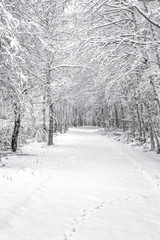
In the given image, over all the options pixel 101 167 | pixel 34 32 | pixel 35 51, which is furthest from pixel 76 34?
pixel 101 167

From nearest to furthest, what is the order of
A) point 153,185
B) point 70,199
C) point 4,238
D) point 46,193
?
1. point 4,238
2. point 70,199
3. point 46,193
4. point 153,185

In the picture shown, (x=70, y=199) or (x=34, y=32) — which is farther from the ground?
(x=34, y=32)

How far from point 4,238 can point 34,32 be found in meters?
7.67

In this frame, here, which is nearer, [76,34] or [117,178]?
[117,178]

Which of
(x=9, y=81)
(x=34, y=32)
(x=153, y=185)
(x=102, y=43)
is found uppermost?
(x=34, y=32)

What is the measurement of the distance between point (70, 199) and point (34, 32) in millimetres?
6520

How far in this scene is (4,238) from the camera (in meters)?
3.47

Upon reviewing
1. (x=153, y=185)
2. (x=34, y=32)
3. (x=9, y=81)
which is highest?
(x=34, y=32)

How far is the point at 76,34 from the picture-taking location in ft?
29.3

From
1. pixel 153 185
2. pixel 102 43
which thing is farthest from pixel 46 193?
pixel 102 43

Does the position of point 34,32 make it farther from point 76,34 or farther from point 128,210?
point 128,210

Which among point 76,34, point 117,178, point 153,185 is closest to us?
point 153,185

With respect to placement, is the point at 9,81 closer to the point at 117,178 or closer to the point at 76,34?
the point at 76,34

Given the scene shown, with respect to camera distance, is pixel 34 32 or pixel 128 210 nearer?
pixel 128 210
